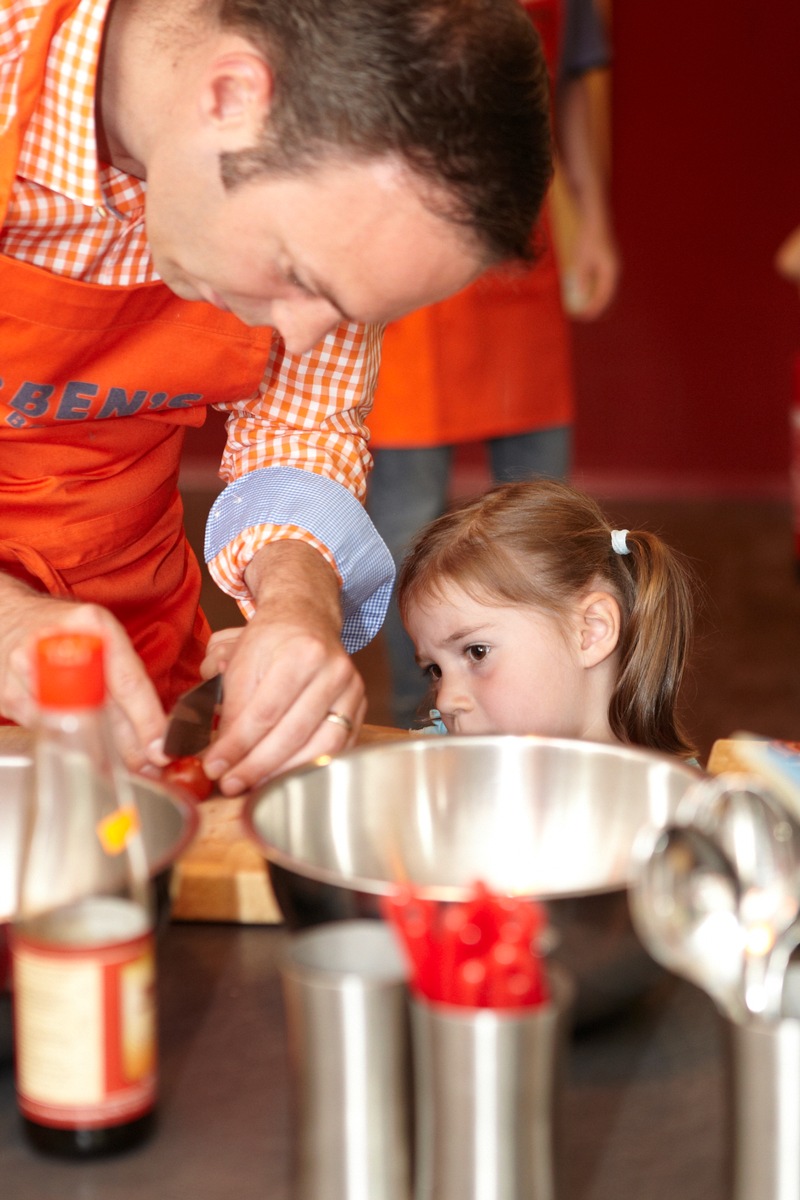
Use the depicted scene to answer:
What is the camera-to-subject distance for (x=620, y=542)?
5.86 ft

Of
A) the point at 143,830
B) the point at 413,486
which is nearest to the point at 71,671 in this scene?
the point at 143,830

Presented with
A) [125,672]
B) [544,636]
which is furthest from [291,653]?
[544,636]

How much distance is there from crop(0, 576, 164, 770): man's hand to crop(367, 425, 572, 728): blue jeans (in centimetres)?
159

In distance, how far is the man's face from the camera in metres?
0.99

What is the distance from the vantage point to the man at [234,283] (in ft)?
3.16

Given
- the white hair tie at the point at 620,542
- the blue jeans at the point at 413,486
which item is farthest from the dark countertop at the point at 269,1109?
the blue jeans at the point at 413,486

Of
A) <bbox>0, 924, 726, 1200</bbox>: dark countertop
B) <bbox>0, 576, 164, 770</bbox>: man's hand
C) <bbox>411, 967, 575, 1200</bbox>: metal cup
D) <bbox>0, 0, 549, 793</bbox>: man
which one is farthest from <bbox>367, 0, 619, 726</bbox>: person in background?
<bbox>411, 967, 575, 1200</bbox>: metal cup

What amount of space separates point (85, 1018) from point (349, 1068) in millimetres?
128

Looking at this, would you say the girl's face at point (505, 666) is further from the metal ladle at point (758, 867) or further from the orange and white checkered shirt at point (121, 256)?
the metal ladle at point (758, 867)

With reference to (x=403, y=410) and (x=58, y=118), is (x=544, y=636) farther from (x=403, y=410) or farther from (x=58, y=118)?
(x=403, y=410)

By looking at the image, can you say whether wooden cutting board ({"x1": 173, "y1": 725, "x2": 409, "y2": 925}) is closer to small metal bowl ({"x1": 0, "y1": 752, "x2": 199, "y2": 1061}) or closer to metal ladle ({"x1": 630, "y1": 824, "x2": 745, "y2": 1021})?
small metal bowl ({"x1": 0, "y1": 752, "x2": 199, "y2": 1061})

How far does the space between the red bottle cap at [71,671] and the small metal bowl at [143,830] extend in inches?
4.9

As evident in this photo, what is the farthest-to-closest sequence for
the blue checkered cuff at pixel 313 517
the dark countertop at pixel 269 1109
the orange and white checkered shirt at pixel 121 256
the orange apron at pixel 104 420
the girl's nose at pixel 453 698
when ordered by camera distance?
the girl's nose at pixel 453 698 < the blue checkered cuff at pixel 313 517 < the orange apron at pixel 104 420 < the orange and white checkered shirt at pixel 121 256 < the dark countertop at pixel 269 1109

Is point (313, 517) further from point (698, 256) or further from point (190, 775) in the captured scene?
point (698, 256)
